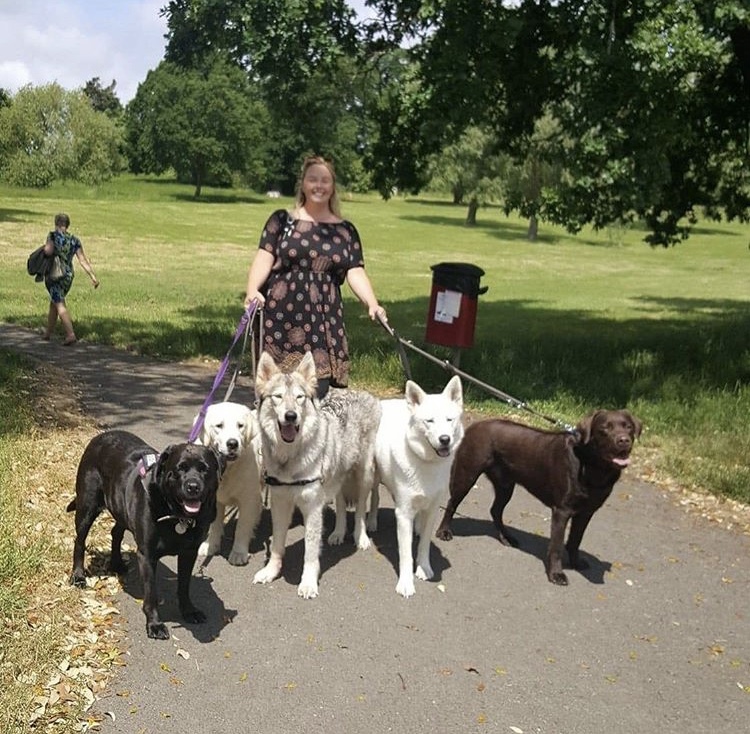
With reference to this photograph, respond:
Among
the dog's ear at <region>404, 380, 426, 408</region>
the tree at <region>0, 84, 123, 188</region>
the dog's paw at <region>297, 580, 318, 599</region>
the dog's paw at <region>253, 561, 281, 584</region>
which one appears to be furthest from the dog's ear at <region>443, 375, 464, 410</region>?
the tree at <region>0, 84, 123, 188</region>

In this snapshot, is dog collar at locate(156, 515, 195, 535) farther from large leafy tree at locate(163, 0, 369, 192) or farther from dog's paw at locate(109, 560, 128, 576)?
large leafy tree at locate(163, 0, 369, 192)

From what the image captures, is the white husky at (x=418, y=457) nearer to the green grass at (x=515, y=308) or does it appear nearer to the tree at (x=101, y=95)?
the green grass at (x=515, y=308)

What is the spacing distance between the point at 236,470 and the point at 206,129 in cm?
8314

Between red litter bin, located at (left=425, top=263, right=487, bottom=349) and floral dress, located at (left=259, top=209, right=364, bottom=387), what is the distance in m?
4.97

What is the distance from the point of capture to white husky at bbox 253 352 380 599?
5508 mm

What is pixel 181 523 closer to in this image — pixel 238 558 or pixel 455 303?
pixel 238 558

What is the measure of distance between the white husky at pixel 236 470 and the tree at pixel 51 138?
207 ft

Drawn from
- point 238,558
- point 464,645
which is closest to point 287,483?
point 238,558

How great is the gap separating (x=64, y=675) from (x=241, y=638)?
1046mm

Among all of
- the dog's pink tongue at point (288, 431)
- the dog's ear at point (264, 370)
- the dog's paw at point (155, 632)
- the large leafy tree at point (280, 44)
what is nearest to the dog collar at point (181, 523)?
the dog's paw at point (155, 632)

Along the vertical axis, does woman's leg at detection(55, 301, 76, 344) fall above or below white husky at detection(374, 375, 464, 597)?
below

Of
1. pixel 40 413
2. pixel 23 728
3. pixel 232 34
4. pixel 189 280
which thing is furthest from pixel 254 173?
pixel 23 728

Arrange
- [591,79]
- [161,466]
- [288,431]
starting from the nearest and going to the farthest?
[161,466]
[288,431]
[591,79]

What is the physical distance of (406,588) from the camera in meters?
5.89
